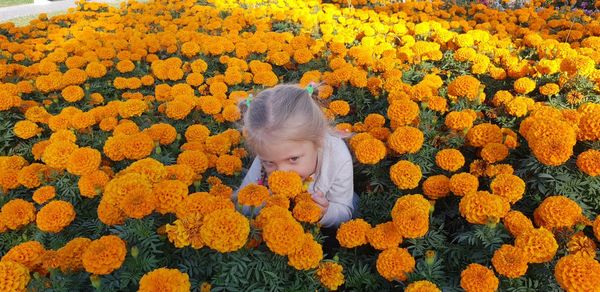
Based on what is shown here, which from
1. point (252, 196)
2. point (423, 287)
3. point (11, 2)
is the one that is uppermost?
point (252, 196)

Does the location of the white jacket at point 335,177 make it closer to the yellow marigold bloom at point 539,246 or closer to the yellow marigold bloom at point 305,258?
the yellow marigold bloom at point 305,258

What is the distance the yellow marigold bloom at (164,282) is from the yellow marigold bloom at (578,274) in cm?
151

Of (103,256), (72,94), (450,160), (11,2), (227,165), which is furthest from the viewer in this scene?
(11,2)

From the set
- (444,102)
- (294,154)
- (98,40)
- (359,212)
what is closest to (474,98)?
(444,102)

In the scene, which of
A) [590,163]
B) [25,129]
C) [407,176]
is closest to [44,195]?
[25,129]

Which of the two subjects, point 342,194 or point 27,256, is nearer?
point 27,256

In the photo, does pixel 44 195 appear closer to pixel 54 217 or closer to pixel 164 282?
pixel 54 217

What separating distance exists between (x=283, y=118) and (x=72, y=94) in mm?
2435

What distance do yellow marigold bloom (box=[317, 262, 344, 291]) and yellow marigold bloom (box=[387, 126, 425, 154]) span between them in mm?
938

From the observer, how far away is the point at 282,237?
6.00 ft

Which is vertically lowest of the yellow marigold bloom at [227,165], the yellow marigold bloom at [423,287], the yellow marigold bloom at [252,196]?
the yellow marigold bloom at [227,165]

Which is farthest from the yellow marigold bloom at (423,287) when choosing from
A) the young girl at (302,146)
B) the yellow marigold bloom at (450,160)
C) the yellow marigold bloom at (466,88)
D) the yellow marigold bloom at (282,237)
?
the yellow marigold bloom at (466,88)

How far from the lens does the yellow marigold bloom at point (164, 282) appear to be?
165cm

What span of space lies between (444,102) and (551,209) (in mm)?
1323
